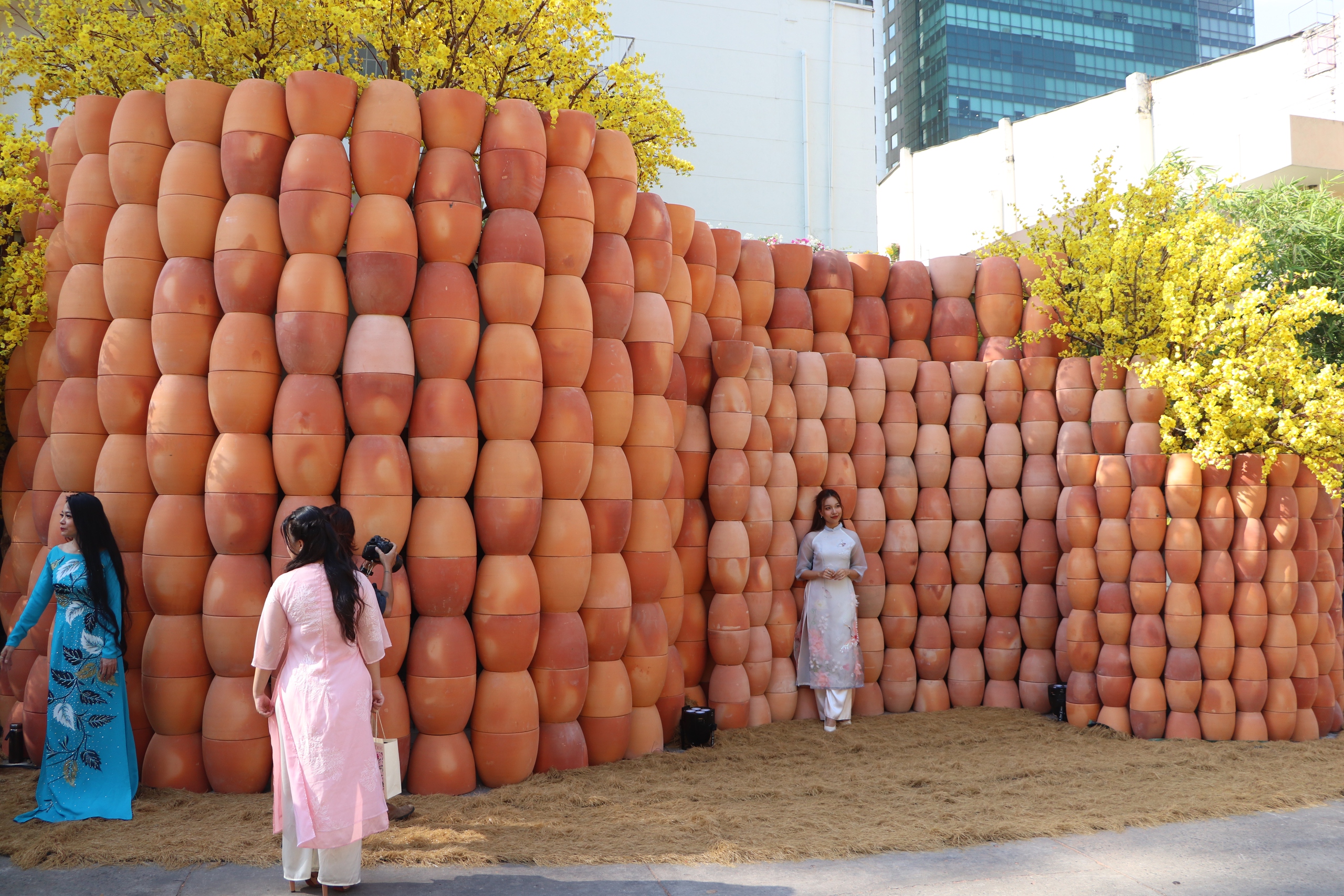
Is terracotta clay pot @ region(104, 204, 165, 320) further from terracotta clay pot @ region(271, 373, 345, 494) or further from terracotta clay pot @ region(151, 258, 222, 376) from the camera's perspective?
terracotta clay pot @ region(271, 373, 345, 494)

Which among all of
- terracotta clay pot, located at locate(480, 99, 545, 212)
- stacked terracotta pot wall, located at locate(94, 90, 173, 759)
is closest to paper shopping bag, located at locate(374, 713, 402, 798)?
stacked terracotta pot wall, located at locate(94, 90, 173, 759)

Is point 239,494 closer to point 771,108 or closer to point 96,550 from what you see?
point 96,550

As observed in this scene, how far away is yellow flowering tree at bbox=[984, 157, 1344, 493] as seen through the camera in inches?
247

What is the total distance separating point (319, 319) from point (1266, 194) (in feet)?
35.9

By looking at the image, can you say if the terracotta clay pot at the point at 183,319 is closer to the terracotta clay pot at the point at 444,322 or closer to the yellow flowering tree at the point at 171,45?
the terracotta clay pot at the point at 444,322

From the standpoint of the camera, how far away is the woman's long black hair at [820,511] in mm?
6945

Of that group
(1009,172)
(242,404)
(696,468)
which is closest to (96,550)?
(242,404)

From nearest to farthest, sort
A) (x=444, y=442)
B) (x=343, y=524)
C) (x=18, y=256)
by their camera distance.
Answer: (x=343, y=524) < (x=444, y=442) < (x=18, y=256)

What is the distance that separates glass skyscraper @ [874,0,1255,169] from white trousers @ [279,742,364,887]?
242 ft

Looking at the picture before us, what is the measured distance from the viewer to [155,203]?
526 centimetres

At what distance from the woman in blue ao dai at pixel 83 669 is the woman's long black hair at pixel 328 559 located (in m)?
1.58

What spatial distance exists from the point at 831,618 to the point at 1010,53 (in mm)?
79001

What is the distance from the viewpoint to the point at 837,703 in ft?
22.0

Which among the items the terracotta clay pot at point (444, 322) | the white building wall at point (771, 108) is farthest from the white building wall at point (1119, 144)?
the terracotta clay pot at point (444, 322)
